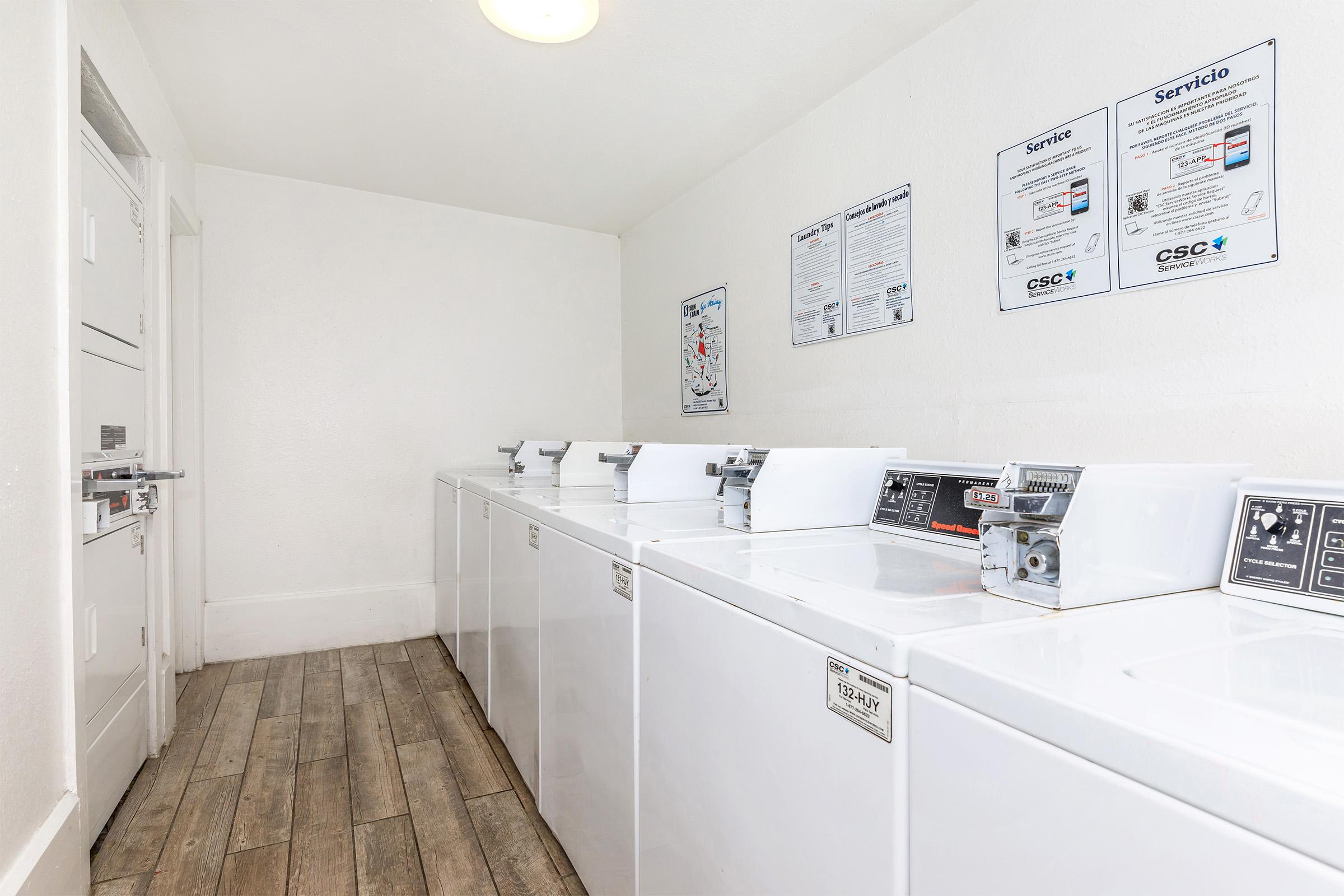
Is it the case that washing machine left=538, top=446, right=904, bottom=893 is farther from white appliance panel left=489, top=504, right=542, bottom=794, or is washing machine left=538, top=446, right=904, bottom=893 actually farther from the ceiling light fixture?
the ceiling light fixture

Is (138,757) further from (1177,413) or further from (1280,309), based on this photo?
(1280,309)

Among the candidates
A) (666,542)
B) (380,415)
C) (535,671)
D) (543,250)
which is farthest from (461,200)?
(666,542)

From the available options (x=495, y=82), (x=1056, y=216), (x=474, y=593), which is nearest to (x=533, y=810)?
(x=474, y=593)

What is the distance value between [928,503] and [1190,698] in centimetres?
86

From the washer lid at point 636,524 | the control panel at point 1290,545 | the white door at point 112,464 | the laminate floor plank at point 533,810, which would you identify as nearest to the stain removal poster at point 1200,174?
the control panel at point 1290,545

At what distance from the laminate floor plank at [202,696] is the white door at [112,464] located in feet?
1.00

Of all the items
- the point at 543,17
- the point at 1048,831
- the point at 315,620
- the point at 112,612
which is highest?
the point at 543,17

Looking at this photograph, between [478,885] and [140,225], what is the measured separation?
2.13m

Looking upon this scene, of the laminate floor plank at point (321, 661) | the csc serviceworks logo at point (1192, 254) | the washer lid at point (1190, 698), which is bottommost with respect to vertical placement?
the laminate floor plank at point (321, 661)

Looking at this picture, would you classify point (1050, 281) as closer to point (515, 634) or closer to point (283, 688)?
point (515, 634)

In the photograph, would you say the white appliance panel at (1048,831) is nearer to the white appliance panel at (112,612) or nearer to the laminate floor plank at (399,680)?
the white appliance panel at (112,612)

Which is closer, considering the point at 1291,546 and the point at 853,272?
the point at 1291,546

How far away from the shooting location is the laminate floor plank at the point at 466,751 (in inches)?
77.7

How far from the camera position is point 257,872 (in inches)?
61.9
